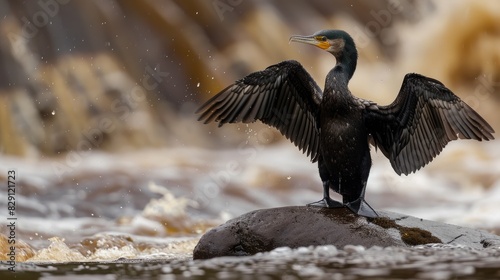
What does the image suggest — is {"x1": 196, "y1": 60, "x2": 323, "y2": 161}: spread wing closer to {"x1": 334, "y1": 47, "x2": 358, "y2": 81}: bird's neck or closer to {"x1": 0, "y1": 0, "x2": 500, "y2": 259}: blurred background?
{"x1": 334, "y1": 47, "x2": 358, "y2": 81}: bird's neck

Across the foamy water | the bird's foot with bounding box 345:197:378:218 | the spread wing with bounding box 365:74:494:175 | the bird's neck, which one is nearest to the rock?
the bird's foot with bounding box 345:197:378:218

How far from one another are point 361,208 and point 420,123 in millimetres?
807

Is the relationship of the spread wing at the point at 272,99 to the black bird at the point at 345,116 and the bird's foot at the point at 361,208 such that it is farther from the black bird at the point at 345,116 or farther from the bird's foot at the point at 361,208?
the bird's foot at the point at 361,208

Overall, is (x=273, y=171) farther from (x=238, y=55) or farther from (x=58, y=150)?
(x=58, y=150)

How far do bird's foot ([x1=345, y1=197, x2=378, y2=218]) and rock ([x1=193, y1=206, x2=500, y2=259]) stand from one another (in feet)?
0.16

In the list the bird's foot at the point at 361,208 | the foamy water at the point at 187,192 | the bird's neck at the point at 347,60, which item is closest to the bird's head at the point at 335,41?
the bird's neck at the point at 347,60

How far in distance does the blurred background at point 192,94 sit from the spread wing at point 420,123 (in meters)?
5.70

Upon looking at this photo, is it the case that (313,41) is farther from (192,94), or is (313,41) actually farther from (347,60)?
(192,94)

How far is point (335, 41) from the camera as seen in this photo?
6.97 metres

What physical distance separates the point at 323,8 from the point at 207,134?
3.37m

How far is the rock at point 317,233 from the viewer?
6.62m

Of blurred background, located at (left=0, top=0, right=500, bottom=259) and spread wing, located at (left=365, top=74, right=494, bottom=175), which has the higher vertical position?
blurred background, located at (left=0, top=0, right=500, bottom=259)

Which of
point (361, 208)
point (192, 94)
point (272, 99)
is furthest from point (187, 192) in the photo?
point (361, 208)

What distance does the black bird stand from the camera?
22.4 feet
